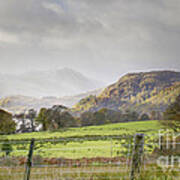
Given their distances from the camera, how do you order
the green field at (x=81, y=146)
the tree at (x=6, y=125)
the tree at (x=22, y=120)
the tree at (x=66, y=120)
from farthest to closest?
the tree at (x=66, y=120) → the tree at (x=22, y=120) → the tree at (x=6, y=125) → the green field at (x=81, y=146)

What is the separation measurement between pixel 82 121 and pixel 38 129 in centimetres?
1313

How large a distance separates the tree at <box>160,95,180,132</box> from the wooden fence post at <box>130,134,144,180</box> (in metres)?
29.8

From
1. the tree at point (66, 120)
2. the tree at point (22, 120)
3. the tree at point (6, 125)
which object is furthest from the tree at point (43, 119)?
the tree at point (6, 125)

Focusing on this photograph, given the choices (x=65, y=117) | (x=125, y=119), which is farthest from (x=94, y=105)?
(x=65, y=117)

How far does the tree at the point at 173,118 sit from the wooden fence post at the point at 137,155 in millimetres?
29812

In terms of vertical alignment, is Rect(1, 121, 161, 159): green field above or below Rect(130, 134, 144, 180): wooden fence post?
below

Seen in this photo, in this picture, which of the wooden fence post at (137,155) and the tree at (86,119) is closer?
the wooden fence post at (137,155)

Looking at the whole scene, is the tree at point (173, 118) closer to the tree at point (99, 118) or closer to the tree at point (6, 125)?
the tree at point (6, 125)

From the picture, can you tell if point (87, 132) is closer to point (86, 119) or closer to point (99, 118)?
point (86, 119)

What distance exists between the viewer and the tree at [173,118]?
34.1 m

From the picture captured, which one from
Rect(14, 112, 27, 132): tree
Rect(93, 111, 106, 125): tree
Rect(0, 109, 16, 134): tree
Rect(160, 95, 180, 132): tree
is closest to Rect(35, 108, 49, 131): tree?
Rect(14, 112, 27, 132): tree

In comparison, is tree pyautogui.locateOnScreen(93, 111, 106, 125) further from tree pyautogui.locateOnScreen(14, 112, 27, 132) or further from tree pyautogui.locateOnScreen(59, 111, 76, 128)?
tree pyautogui.locateOnScreen(14, 112, 27, 132)

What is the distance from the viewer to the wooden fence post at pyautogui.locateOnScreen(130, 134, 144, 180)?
5887 mm

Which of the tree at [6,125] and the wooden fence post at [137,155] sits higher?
the wooden fence post at [137,155]
